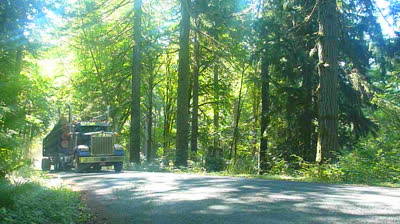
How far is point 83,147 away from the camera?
800 inches

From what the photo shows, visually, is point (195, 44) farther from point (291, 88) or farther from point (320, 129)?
point (320, 129)

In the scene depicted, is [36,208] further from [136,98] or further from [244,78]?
[136,98]

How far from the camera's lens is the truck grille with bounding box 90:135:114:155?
20.2 meters

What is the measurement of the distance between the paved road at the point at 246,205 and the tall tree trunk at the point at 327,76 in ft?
18.6

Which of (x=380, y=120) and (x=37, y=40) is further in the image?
(x=380, y=120)

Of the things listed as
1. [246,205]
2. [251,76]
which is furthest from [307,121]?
[246,205]

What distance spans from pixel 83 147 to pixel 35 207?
1387 centimetres

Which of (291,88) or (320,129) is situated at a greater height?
(291,88)

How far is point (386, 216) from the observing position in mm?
5727

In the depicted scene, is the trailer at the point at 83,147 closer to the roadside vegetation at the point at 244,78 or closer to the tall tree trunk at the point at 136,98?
the roadside vegetation at the point at 244,78

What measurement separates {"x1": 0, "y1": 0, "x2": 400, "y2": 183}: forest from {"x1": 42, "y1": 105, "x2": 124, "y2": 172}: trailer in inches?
66.0

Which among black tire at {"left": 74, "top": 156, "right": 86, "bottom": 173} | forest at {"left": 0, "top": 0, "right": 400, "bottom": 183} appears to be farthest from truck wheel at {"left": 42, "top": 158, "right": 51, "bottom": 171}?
black tire at {"left": 74, "top": 156, "right": 86, "bottom": 173}

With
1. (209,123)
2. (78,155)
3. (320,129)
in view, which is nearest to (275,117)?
(320,129)

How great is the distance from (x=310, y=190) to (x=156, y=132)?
4011 centimetres
